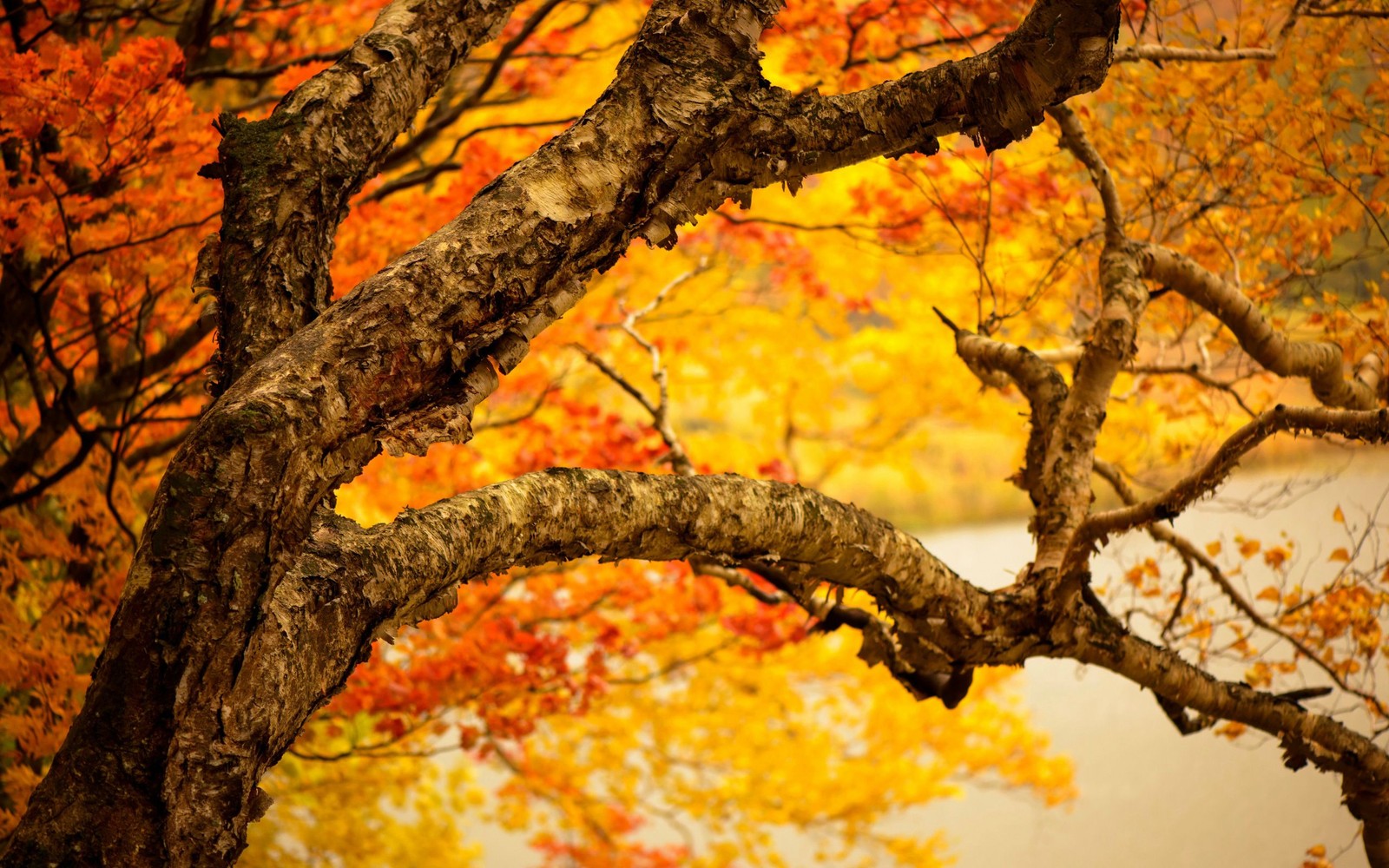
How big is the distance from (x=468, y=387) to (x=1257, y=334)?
2.47 metres

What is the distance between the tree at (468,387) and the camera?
151 cm

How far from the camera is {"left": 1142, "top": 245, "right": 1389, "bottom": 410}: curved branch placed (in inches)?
116

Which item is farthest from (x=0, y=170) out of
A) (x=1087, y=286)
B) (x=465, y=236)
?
(x=1087, y=286)

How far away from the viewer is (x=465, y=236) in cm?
184

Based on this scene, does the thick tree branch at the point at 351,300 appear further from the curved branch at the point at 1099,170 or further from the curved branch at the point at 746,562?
Result: the curved branch at the point at 1099,170

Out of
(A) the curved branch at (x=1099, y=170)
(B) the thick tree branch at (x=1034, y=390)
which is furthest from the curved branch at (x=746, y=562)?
(A) the curved branch at (x=1099, y=170)

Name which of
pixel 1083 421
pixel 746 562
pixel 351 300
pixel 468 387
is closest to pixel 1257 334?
pixel 1083 421

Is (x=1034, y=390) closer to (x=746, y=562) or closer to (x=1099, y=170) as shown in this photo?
(x=1099, y=170)

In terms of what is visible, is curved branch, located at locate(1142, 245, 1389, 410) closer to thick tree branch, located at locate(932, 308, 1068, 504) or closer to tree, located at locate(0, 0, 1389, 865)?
tree, located at locate(0, 0, 1389, 865)

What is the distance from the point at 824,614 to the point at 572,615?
2497 mm

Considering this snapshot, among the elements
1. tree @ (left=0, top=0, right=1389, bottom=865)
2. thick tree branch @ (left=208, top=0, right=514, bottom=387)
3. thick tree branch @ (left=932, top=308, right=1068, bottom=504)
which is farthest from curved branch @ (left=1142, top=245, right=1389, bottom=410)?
thick tree branch @ (left=208, top=0, right=514, bottom=387)

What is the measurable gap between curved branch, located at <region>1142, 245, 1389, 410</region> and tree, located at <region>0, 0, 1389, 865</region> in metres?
0.01

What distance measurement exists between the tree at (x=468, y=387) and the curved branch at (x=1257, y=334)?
0.03 feet

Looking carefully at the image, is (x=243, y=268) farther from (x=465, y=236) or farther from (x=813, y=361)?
(x=813, y=361)
